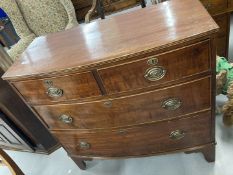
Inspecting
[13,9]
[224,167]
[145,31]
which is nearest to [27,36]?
[13,9]

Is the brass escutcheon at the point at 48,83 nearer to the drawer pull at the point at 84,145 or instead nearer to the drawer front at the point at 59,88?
the drawer front at the point at 59,88

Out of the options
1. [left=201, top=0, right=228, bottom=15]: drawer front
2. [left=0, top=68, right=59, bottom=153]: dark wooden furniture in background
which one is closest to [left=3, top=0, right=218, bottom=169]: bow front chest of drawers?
[left=0, top=68, right=59, bottom=153]: dark wooden furniture in background

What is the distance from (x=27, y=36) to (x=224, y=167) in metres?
2.14

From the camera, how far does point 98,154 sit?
1.49 metres

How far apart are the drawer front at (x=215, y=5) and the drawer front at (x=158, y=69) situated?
3.14ft

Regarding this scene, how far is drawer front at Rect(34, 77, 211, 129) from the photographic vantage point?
104 cm

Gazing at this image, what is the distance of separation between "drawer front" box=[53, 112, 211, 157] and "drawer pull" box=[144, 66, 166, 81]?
325mm

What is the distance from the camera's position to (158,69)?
949 millimetres

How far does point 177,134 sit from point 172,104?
253mm

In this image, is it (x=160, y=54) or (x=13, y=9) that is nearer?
(x=160, y=54)

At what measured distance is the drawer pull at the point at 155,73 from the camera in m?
0.95

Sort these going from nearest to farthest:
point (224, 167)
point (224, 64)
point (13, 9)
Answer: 1. point (224, 167)
2. point (224, 64)
3. point (13, 9)

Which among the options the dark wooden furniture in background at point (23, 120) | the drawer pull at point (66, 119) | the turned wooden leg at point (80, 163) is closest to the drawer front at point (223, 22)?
the drawer pull at point (66, 119)

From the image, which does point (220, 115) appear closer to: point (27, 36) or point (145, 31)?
point (145, 31)
